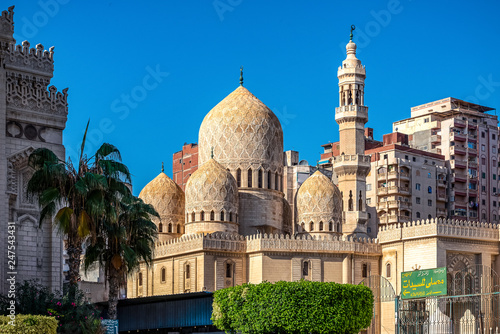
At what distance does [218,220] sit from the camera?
52062 millimetres

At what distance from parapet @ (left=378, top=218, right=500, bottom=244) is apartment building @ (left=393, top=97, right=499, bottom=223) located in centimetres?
3547

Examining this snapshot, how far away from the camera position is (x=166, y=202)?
56.0m

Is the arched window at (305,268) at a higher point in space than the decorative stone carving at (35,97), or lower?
lower

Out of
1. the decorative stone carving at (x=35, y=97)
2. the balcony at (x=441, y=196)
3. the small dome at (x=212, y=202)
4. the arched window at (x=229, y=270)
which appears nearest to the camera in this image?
the decorative stone carving at (x=35, y=97)

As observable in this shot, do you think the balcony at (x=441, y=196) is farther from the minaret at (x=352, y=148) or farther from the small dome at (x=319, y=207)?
the small dome at (x=319, y=207)

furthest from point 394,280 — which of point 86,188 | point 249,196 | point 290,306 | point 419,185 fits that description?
point 419,185

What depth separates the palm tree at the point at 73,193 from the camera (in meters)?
27.8

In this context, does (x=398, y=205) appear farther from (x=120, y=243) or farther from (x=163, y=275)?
(x=120, y=243)

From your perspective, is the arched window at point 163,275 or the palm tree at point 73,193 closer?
the palm tree at point 73,193

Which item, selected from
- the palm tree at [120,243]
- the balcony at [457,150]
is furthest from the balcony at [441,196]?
the palm tree at [120,243]

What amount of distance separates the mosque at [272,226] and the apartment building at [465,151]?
3094cm

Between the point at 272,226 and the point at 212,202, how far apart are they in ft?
14.7

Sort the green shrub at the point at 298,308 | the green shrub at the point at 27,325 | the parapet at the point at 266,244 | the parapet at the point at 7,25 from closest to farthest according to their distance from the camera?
1. the green shrub at the point at 27,325
2. the parapet at the point at 7,25
3. the green shrub at the point at 298,308
4. the parapet at the point at 266,244

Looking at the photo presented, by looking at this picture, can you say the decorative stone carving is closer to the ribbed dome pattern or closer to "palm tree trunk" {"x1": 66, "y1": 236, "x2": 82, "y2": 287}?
"palm tree trunk" {"x1": 66, "y1": 236, "x2": 82, "y2": 287}
